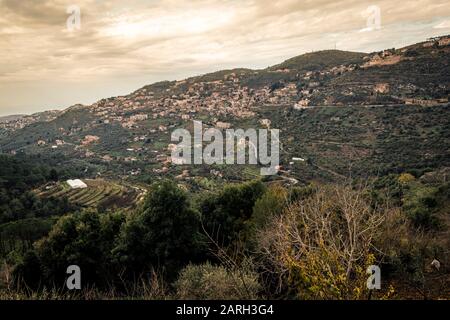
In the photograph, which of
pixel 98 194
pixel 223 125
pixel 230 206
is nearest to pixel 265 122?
pixel 223 125

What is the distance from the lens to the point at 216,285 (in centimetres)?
879

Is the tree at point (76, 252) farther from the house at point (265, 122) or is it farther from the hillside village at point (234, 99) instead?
the house at point (265, 122)

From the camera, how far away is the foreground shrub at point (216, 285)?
305 inches

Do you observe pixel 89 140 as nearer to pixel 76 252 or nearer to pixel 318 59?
pixel 318 59

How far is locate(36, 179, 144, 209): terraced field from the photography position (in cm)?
4647

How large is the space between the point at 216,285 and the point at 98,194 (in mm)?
45423

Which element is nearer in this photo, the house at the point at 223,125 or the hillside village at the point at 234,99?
the hillside village at the point at 234,99

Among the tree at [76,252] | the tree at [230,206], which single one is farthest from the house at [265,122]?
the tree at [76,252]

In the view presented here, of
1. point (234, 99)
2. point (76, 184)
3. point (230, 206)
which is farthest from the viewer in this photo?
point (234, 99)

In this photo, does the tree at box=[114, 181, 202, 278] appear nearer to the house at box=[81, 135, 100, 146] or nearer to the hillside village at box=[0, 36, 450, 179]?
the hillside village at box=[0, 36, 450, 179]

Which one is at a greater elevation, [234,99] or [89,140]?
[234,99]

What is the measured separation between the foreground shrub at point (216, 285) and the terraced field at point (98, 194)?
36115 millimetres
